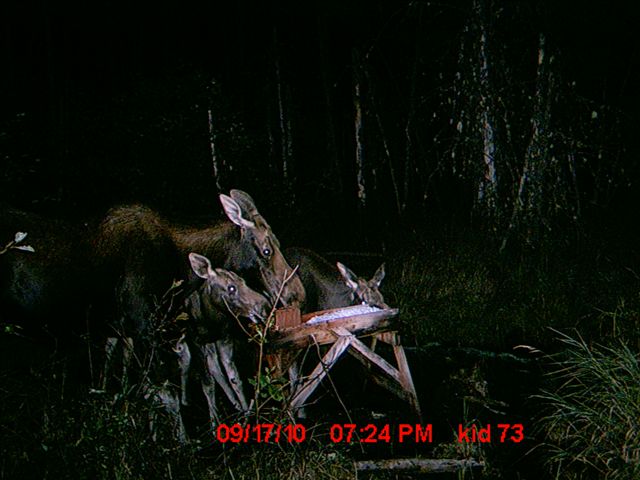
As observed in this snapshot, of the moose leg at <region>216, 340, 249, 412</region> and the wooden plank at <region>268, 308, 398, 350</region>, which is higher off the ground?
the wooden plank at <region>268, 308, 398, 350</region>

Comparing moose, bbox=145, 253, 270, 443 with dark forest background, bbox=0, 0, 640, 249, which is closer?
moose, bbox=145, 253, 270, 443

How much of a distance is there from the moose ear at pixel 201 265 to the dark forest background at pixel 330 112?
0.86m

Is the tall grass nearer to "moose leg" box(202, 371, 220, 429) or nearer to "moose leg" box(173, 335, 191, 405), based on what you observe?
"moose leg" box(202, 371, 220, 429)

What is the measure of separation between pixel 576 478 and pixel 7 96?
42.0 feet

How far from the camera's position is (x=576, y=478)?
482 cm

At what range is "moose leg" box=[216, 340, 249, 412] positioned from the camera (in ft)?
22.0

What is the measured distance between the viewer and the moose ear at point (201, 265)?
6531 mm

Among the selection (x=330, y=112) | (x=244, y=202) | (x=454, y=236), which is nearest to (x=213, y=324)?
(x=244, y=202)

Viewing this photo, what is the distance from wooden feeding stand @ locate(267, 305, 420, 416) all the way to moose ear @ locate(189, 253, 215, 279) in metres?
1.01

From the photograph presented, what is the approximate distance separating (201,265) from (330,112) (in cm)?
1392

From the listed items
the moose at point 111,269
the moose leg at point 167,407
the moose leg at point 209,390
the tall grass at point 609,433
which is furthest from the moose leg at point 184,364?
the tall grass at point 609,433

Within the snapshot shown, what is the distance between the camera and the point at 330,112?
19875 millimetres
